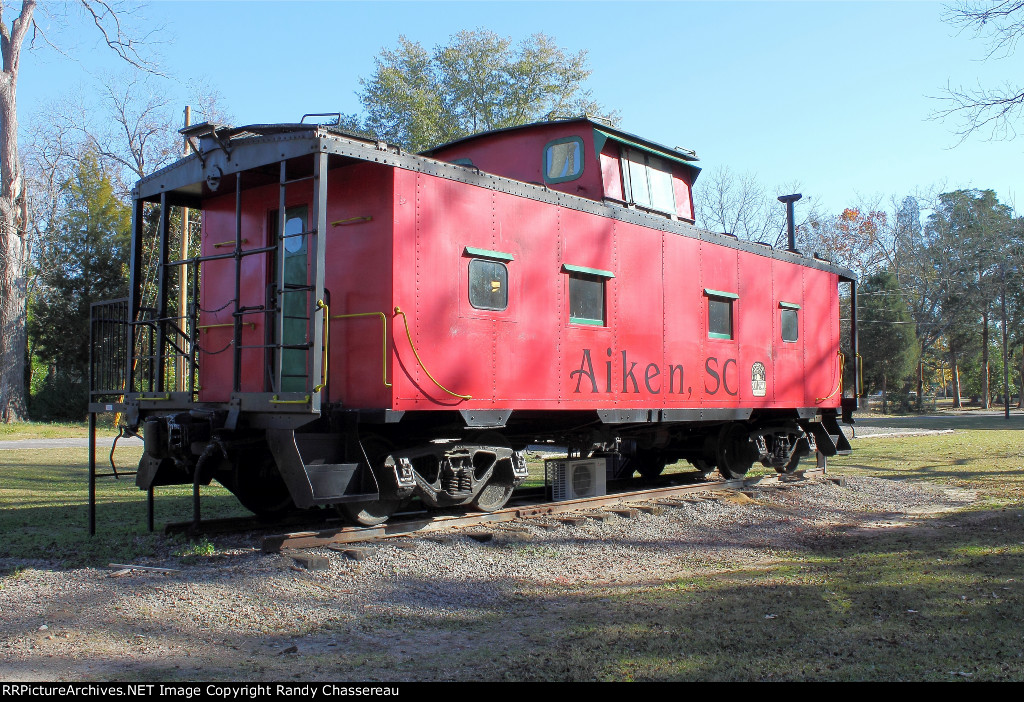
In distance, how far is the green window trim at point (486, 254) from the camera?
7.59 m

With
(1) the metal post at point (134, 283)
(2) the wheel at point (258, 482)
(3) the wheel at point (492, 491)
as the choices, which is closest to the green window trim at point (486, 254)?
(3) the wheel at point (492, 491)

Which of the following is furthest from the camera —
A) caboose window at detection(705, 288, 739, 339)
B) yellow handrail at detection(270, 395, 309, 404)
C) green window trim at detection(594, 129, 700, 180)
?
caboose window at detection(705, 288, 739, 339)

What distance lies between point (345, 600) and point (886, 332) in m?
43.0

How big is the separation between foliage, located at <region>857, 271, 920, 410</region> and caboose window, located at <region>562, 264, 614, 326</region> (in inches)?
1475

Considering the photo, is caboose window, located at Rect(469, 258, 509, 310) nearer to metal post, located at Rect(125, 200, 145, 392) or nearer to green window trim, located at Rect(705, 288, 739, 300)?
metal post, located at Rect(125, 200, 145, 392)

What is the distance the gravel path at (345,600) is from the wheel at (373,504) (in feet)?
1.47

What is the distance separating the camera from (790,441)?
43.5 ft

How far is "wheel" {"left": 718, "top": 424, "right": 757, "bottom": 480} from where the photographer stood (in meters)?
12.2

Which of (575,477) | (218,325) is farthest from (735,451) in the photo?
(218,325)

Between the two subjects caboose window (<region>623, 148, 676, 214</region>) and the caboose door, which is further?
caboose window (<region>623, 148, 676, 214</region>)

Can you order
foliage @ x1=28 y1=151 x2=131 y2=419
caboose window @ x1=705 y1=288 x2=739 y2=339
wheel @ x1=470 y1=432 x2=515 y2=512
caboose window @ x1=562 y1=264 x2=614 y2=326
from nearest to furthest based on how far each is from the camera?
wheel @ x1=470 y1=432 x2=515 y2=512
caboose window @ x1=562 y1=264 x2=614 y2=326
caboose window @ x1=705 y1=288 x2=739 y2=339
foliage @ x1=28 y1=151 x2=131 y2=419

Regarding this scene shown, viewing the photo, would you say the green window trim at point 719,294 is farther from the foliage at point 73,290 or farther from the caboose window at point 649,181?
the foliage at point 73,290

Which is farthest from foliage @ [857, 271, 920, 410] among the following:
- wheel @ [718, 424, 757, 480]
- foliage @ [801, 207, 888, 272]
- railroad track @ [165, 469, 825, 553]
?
railroad track @ [165, 469, 825, 553]

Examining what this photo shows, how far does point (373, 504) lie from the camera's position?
766 centimetres
